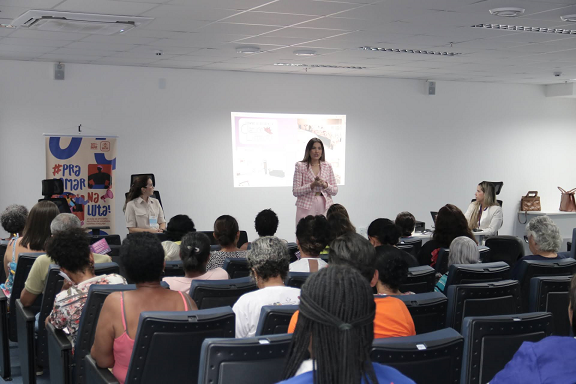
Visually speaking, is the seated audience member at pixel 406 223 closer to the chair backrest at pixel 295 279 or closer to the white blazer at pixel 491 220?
the white blazer at pixel 491 220

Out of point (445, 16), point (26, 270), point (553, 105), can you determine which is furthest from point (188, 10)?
point (553, 105)

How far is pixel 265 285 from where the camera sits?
3.27 metres

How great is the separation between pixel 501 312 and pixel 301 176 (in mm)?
4711

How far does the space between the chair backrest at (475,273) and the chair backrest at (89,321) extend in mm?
2091

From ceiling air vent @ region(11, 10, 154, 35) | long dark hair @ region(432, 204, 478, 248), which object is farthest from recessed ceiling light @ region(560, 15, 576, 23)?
ceiling air vent @ region(11, 10, 154, 35)

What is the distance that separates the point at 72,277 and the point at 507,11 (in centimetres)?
452

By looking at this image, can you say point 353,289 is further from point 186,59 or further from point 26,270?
point 186,59

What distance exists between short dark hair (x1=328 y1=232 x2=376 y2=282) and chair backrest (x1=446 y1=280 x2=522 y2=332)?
0.73 meters

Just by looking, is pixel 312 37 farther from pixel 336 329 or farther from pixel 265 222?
pixel 336 329

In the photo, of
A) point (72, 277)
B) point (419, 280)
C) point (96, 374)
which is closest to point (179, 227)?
point (72, 277)

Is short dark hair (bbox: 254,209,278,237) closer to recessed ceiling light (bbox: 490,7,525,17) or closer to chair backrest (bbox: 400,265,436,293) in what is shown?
chair backrest (bbox: 400,265,436,293)

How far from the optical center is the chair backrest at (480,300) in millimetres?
3373

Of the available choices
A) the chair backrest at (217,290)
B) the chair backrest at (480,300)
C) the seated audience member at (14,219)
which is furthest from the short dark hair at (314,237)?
the seated audience member at (14,219)

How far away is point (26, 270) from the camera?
4.30 meters
